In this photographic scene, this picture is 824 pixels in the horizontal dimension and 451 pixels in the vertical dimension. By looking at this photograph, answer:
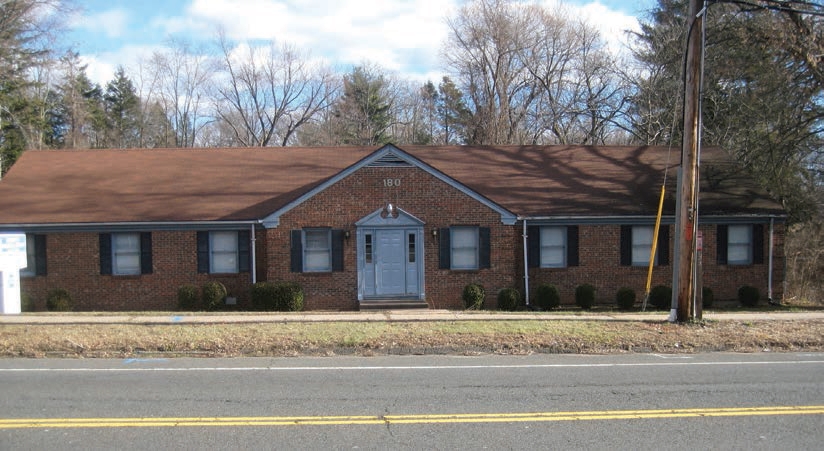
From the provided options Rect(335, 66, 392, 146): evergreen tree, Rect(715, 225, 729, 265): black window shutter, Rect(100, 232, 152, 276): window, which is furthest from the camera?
Rect(335, 66, 392, 146): evergreen tree

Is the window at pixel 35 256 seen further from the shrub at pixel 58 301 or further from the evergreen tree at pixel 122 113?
the evergreen tree at pixel 122 113

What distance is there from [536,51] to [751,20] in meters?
23.4

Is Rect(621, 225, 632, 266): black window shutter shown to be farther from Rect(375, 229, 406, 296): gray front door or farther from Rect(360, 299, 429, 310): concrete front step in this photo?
Rect(375, 229, 406, 296): gray front door

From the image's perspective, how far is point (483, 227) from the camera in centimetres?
1989

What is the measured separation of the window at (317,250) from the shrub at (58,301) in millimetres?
6681

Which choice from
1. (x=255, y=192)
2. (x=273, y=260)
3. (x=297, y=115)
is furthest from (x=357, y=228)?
(x=297, y=115)

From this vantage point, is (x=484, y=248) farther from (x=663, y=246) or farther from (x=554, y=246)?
(x=663, y=246)

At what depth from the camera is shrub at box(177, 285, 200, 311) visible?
1911 cm

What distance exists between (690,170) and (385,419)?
30.9 ft

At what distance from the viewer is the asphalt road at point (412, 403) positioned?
20.3 ft

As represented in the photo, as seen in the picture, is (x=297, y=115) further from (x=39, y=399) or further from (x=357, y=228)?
(x=39, y=399)

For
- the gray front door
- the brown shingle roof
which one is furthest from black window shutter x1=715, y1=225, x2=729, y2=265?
the gray front door

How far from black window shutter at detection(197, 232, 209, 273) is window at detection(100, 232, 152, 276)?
56.9 inches

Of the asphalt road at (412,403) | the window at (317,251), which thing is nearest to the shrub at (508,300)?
the window at (317,251)
